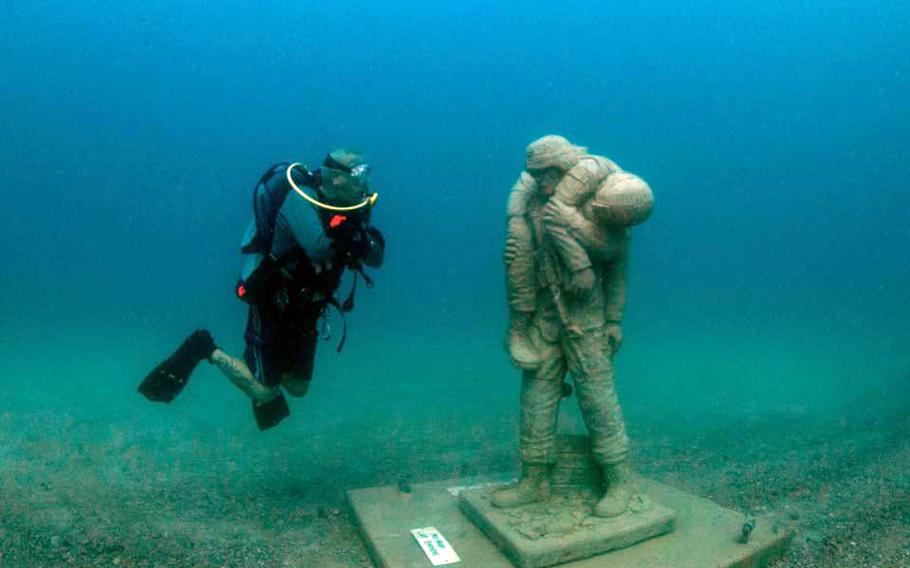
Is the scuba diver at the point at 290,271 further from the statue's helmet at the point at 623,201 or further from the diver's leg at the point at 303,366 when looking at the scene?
the statue's helmet at the point at 623,201

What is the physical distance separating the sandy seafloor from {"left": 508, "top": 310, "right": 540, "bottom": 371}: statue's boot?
196 cm

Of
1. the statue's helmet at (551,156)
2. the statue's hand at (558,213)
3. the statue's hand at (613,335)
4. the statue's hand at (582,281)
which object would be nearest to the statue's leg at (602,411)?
the statue's hand at (613,335)

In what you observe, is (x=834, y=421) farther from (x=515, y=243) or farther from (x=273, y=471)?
(x=273, y=471)

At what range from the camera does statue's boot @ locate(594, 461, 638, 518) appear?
4965mm

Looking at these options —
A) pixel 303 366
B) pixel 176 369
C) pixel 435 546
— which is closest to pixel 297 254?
pixel 303 366

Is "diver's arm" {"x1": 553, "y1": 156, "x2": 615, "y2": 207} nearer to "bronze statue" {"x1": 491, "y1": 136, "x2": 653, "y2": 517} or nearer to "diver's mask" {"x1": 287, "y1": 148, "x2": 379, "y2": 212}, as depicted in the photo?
"bronze statue" {"x1": 491, "y1": 136, "x2": 653, "y2": 517}

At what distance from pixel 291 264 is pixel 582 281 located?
2.19 meters

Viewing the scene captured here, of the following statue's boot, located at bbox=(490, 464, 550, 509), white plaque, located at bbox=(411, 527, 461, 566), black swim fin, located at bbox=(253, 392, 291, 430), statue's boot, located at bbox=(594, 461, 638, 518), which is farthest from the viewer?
black swim fin, located at bbox=(253, 392, 291, 430)

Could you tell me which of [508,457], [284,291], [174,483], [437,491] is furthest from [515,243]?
[174,483]

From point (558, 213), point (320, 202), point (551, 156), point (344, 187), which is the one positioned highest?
point (551, 156)

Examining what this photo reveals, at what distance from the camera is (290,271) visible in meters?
5.15

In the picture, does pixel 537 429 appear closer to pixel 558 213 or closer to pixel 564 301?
pixel 564 301

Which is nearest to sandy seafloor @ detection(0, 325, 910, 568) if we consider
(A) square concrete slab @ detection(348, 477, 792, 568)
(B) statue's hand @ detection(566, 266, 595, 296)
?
(A) square concrete slab @ detection(348, 477, 792, 568)

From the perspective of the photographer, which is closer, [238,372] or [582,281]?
[582,281]
